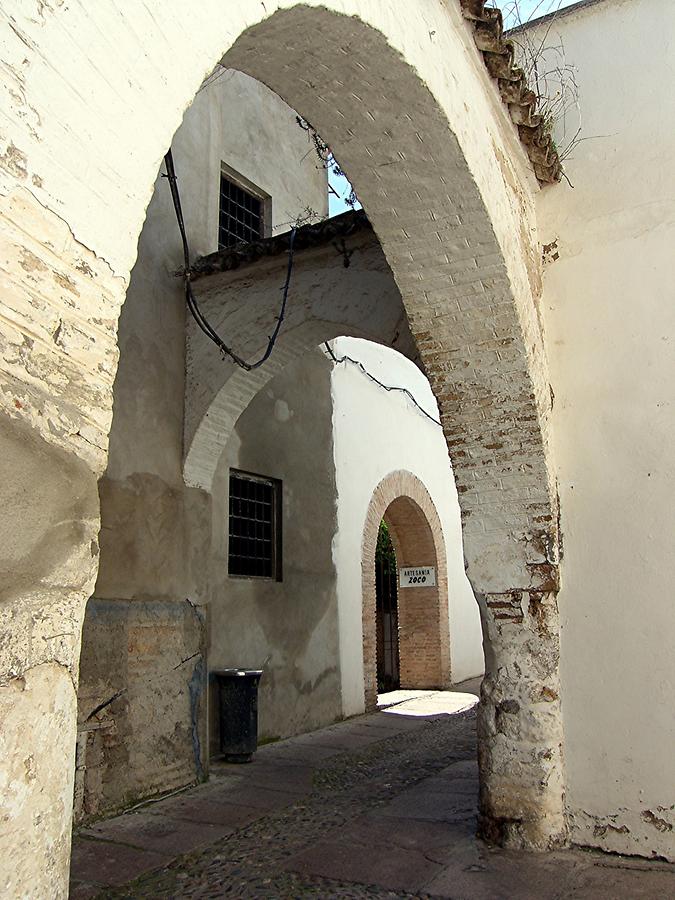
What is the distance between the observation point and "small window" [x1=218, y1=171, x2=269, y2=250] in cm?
749

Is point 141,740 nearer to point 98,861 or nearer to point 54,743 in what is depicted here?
point 98,861

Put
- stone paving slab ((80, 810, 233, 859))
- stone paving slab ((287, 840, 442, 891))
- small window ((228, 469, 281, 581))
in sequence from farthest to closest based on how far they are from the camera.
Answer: small window ((228, 469, 281, 581)), stone paving slab ((80, 810, 233, 859)), stone paving slab ((287, 840, 442, 891))

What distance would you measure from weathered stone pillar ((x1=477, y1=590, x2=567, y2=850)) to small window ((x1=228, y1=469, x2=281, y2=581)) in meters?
3.27

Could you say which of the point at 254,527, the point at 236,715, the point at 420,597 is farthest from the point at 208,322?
the point at 420,597

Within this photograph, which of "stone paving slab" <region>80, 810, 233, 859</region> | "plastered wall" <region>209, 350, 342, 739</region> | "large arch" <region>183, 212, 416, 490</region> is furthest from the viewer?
"plastered wall" <region>209, 350, 342, 739</region>

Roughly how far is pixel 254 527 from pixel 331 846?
353cm

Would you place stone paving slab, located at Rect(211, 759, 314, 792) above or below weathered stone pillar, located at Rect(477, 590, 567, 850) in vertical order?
below

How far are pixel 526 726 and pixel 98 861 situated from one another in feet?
7.73

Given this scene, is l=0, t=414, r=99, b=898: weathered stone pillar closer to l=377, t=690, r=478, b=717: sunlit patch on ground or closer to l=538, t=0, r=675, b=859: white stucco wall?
l=538, t=0, r=675, b=859: white stucco wall

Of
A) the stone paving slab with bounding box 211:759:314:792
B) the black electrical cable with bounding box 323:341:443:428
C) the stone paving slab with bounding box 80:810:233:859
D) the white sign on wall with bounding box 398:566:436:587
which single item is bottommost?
the stone paving slab with bounding box 80:810:233:859

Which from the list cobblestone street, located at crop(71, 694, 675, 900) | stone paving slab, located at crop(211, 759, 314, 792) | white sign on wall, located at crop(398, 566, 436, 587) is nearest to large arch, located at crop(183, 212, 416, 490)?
stone paving slab, located at crop(211, 759, 314, 792)

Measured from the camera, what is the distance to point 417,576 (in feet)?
36.0

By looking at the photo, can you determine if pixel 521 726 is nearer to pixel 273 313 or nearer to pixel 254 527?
pixel 273 313

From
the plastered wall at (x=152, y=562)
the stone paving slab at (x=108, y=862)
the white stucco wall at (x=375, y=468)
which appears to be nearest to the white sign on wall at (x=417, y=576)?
the white stucco wall at (x=375, y=468)
